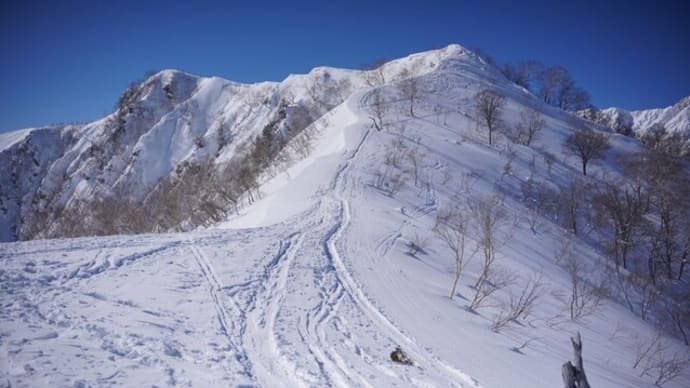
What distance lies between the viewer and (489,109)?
4038cm

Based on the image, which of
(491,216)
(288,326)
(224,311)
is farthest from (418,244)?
(224,311)

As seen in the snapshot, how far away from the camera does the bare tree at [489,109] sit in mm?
37594

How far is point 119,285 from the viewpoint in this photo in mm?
7664

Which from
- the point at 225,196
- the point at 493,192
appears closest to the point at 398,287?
the point at 493,192

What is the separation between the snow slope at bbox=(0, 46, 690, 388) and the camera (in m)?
5.37

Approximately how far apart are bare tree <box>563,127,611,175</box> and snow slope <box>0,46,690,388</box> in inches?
997

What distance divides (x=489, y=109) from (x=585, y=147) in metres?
12.3

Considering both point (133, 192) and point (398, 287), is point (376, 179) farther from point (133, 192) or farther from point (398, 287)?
point (133, 192)

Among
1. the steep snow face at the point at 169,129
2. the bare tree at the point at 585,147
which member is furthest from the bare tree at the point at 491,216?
the steep snow face at the point at 169,129

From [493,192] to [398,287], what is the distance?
63.3ft

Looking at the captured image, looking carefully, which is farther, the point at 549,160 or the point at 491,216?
the point at 549,160

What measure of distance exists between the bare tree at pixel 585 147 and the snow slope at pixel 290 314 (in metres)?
25.3

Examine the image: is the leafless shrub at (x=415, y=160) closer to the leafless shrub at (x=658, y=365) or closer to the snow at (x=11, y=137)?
the leafless shrub at (x=658, y=365)

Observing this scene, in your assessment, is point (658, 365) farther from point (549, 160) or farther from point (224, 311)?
point (549, 160)
